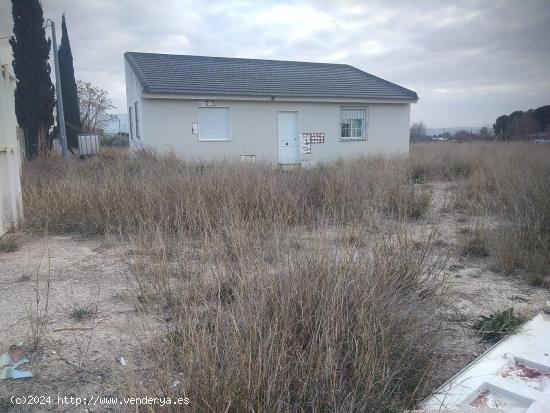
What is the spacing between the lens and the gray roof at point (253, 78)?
52.3 ft

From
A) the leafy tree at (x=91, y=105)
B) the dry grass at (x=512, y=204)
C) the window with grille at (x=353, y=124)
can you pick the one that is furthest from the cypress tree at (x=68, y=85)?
the dry grass at (x=512, y=204)

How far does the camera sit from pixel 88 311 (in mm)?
3590

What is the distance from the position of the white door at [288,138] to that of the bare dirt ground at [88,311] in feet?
39.4

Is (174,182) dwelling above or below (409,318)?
above

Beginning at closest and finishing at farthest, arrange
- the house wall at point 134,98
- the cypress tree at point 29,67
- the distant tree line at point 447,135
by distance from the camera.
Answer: the house wall at point 134,98 → the cypress tree at point 29,67 → the distant tree line at point 447,135

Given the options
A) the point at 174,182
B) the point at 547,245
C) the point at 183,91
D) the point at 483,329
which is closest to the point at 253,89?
the point at 183,91

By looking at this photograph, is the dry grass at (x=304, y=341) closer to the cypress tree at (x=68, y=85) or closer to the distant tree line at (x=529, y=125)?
the distant tree line at (x=529, y=125)

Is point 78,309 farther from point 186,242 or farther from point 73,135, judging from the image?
point 73,135

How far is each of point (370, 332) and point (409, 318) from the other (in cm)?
45

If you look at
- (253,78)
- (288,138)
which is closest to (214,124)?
(253,78)

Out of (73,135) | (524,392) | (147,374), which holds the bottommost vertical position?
(524,392)

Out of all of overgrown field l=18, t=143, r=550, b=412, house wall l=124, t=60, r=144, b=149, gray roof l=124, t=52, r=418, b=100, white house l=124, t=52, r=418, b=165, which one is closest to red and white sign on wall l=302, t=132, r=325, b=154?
white house l=124, t=52, r=418, b=165

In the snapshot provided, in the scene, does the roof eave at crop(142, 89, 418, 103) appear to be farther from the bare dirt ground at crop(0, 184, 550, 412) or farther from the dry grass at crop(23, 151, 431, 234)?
the bare dirt ground at crop(0, 184, 550, 412)

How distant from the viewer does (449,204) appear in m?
8.06
